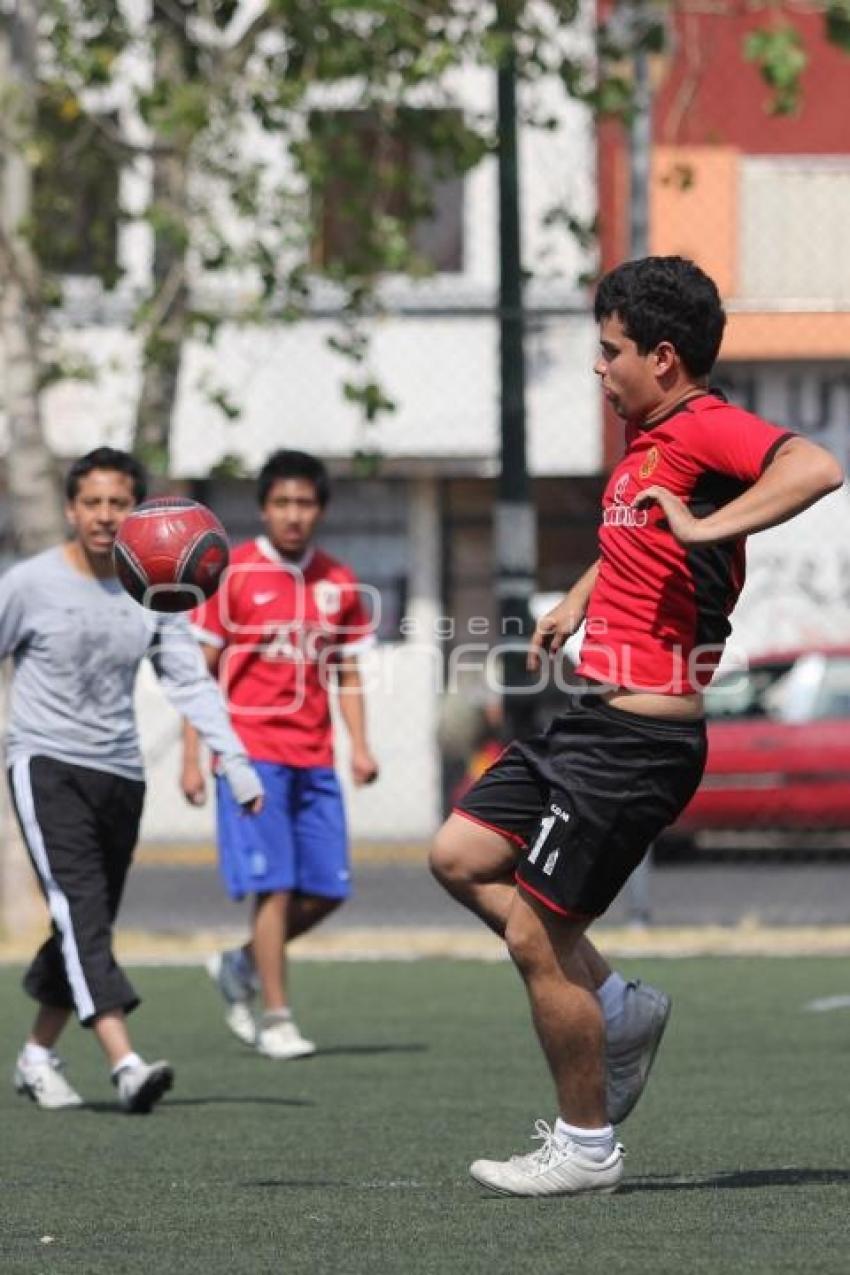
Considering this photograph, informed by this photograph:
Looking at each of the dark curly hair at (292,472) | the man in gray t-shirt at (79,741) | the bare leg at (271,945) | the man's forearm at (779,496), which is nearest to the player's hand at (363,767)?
the bare leg at (271,945)

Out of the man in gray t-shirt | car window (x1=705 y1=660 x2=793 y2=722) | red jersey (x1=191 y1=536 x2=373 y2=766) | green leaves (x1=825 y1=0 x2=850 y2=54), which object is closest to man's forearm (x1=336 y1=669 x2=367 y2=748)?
red jersey (x1=191 y1=536 x2=373 y2=766)

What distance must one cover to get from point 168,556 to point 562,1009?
6.41 feet

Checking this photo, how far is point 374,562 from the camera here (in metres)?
23.1

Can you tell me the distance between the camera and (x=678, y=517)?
5746 millimetres

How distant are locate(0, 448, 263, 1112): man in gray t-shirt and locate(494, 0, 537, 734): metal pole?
5430 mm

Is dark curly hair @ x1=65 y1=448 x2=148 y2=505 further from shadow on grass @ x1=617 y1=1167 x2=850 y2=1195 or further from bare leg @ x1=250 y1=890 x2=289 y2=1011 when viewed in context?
shadow on grass @ x1=617 y1=1167 x2=850 y2=1195

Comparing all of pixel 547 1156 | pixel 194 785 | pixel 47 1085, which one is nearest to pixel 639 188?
pixel 194 785

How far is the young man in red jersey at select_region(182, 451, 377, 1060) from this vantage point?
10.1 m

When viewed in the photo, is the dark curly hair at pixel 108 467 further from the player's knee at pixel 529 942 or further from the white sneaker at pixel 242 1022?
the player's knee at pixel 529 942

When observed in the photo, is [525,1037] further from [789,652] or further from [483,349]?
[483,349]

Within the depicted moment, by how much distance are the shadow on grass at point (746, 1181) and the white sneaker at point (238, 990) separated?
3.65 metres

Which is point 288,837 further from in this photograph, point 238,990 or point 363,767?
point 238,990

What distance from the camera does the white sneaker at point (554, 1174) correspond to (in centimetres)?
611

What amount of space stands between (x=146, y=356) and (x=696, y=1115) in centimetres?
668
